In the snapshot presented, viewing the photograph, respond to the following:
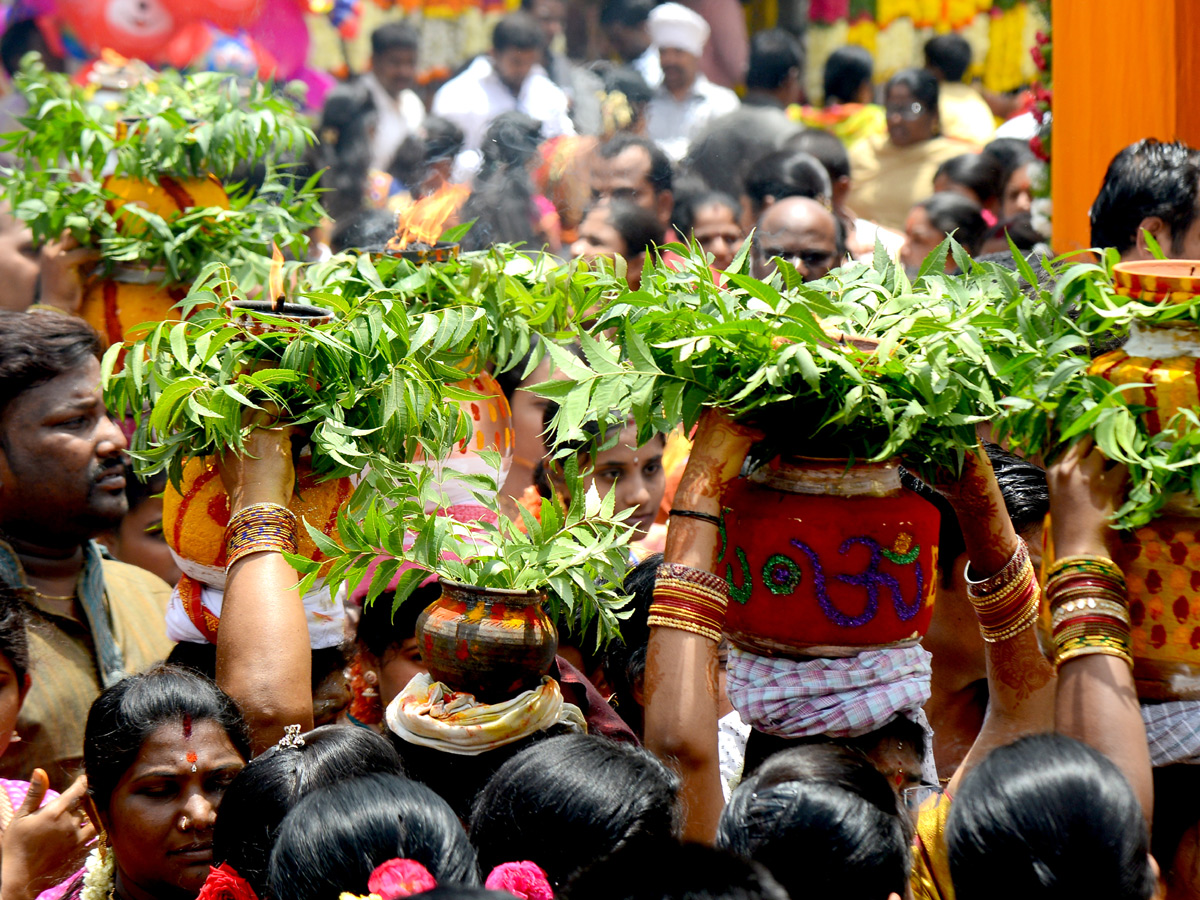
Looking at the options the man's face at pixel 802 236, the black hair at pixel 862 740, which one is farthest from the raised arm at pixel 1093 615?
the man's face at pixel 802 236

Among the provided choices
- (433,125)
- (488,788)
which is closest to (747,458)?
(488,788)

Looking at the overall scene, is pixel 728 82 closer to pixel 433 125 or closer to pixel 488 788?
pixel 433 125

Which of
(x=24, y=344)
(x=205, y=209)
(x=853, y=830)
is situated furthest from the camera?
(x=205, y=209)

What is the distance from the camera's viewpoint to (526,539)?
8.80ft

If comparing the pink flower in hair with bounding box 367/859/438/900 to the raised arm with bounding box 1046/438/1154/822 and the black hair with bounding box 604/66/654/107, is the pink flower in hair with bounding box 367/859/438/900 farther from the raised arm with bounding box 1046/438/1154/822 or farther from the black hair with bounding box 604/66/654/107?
the black hair with bounding box 604/66/654/107

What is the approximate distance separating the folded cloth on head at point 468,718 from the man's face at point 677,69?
705cm

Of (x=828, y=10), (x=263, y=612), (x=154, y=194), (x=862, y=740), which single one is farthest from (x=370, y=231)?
(x=828, y=10)

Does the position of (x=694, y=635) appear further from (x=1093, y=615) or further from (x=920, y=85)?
(x=920, y=85)

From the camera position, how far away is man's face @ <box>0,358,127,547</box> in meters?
3.50

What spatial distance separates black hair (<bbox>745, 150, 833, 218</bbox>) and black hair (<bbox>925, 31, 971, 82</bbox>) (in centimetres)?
392

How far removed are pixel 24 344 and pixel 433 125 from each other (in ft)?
16.3

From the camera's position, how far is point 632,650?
3.37 m

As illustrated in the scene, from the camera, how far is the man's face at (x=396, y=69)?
10.6m

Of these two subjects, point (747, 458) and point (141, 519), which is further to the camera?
point (141, 519)
